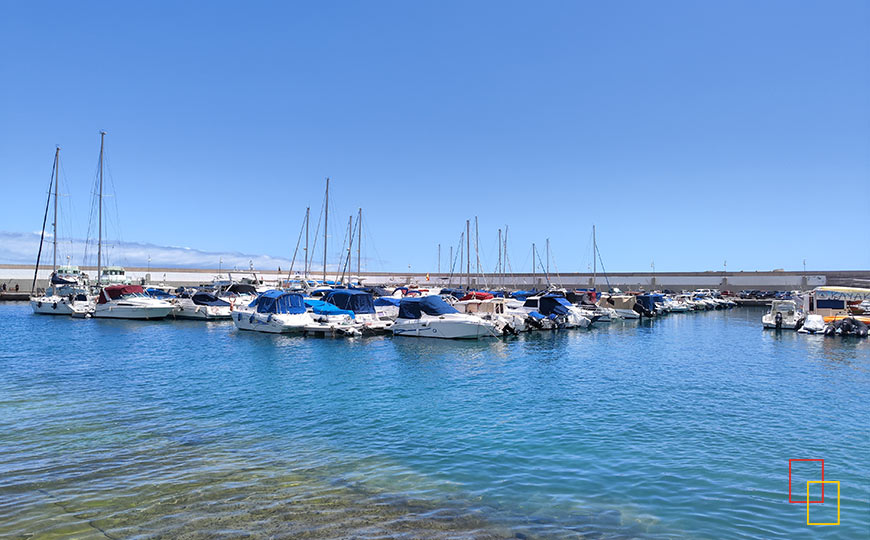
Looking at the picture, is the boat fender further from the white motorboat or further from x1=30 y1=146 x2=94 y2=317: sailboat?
x1=30 y1=146 x2=94 y2=317: sailboat

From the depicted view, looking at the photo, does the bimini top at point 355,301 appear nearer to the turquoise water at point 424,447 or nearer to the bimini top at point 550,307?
the bimini top at point 550,307

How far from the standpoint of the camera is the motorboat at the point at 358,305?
44.8m

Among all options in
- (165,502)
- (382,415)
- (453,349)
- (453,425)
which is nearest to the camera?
(165,502)

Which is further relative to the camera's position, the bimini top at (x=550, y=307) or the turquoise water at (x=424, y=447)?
the bimini top at (x=550, y=307)

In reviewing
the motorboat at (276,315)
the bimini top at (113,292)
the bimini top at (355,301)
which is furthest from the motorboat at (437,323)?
the bimini top at (113,292)

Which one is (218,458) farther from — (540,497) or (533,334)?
(533,334)

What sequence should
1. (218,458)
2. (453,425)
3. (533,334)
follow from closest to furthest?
(218,458)
(453,425)
(533,334)

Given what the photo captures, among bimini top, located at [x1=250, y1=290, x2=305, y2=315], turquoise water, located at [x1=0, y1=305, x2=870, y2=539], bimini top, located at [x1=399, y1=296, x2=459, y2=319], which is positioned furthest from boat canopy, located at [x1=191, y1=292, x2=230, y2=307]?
turquoise water, located at [x1=0, y1=305, x2=870, y2=539]

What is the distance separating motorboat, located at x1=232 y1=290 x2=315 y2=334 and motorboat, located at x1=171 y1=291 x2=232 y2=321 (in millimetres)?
12408

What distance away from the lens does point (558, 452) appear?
1382 cm

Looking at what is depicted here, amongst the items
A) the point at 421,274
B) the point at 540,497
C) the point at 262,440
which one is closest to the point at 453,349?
the point at 262,440

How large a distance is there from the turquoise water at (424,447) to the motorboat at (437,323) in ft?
32.7

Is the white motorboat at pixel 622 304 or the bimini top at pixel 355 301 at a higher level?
the bimini top at pixel 355 301

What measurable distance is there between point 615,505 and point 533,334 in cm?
3739
